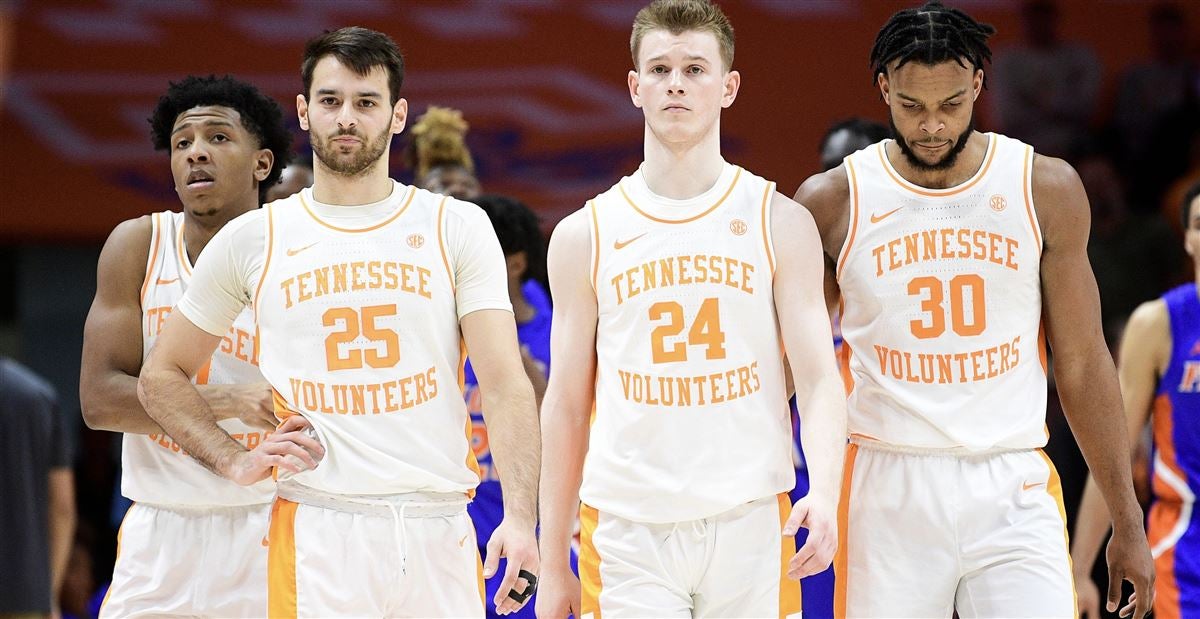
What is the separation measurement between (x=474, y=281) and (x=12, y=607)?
2.83 meters

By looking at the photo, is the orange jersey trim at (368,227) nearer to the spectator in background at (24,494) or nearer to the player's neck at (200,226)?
the player's neck at (200,226)

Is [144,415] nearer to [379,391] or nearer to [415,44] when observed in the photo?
[379,391]

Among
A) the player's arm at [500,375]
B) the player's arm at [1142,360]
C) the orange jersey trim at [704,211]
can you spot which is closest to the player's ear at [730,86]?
the orange jersey trim at [704,211]

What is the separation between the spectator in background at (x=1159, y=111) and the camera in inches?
422

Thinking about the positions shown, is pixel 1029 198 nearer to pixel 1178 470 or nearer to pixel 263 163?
pixel 1178 470

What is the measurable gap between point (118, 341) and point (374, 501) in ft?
4.35

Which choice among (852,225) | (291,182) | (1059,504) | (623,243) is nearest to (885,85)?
(852,225)

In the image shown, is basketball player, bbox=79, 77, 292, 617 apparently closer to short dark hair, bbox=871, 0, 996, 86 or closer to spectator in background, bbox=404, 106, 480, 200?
spectator in background, bbox=404, 106, 480, 200

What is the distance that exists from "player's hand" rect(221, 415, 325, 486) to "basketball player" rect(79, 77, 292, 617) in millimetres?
513

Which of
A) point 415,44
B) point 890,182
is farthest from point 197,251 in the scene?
point 415,44

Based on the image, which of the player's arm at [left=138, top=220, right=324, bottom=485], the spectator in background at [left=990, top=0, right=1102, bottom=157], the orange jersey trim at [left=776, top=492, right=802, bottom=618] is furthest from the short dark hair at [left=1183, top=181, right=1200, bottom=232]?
the spectator in background at [left=990, top=0, right=1102, bottom=157]

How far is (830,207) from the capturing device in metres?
4.64

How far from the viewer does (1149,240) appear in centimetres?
1017

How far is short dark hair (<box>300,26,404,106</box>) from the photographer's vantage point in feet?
14.6
